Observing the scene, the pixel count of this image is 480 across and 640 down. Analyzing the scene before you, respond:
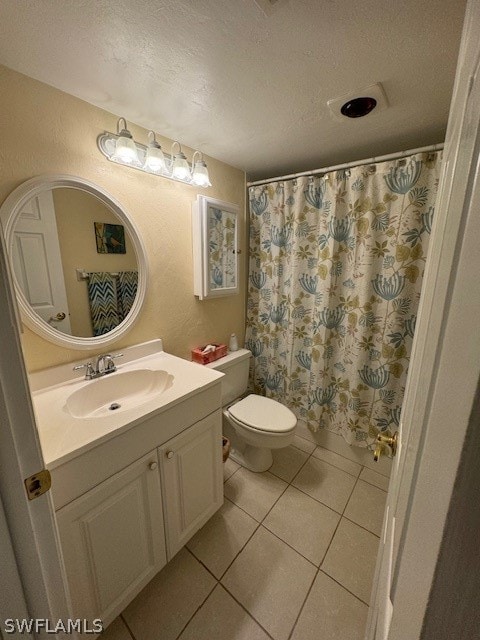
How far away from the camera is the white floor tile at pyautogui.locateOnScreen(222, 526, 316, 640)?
101 centimetres

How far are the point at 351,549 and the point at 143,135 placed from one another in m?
2.38

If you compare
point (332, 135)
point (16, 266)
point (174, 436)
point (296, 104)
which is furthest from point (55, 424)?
point (332, 135)

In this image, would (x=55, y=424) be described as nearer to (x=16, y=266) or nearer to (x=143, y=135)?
(x=16, y=266)

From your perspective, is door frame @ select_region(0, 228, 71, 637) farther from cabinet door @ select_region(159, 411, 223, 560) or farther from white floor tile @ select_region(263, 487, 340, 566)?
white floor tile @ select_region(263, 487, 340, 566)

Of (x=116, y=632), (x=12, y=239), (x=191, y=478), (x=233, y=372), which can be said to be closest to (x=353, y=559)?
(x=191, y=478)

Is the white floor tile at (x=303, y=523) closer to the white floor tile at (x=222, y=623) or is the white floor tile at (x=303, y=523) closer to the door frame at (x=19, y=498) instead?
the white floor tile at (x=222, y=623)

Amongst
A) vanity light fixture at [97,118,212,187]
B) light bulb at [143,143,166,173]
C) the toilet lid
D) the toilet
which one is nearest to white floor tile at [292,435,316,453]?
the toilet

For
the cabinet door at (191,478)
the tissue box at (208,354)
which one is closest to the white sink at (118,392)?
the cabinet door at (191,478)

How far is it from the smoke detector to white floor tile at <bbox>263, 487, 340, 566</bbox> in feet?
6.84

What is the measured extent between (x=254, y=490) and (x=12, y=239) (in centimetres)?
181

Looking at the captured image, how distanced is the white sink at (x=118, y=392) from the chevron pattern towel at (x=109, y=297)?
25 cm

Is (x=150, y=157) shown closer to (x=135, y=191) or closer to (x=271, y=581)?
(x=135, y=191)

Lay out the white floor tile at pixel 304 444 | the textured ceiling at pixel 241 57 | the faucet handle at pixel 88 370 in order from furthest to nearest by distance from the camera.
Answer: the white floor tile at pixel 304 444 < the faucet handle at pixel 88 370 < the textured ceiling at pixel 241 57

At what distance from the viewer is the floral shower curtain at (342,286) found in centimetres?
143
